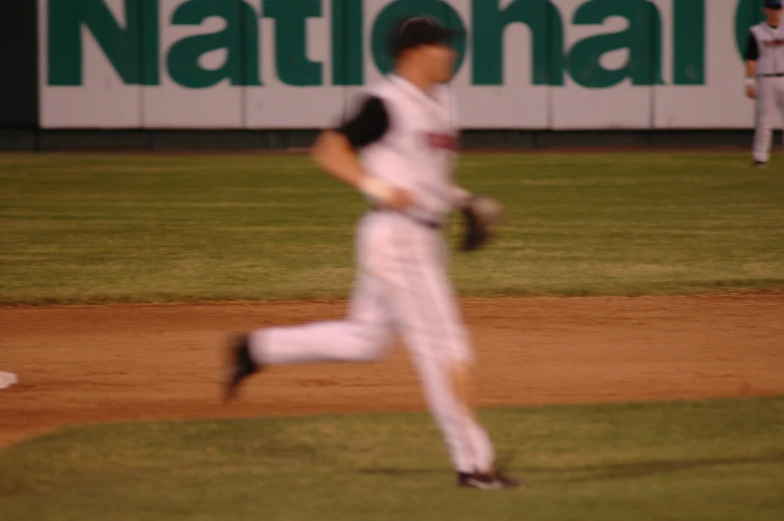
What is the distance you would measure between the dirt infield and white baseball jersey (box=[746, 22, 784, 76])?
28.9 feet

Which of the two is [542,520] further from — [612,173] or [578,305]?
[612,173]

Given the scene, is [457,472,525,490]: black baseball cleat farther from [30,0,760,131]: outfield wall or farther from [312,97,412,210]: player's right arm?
[30,0,760,131]: outfield wall

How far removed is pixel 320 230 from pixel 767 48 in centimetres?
727

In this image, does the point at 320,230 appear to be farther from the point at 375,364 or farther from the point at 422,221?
the point at 422,221

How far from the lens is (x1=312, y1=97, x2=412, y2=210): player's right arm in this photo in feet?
15.8

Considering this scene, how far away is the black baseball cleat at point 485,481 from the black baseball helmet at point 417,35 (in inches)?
57.5

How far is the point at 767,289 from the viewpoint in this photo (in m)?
10.8

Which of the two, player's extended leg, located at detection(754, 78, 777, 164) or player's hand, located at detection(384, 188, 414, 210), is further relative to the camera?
player's extended leg, located at detection(754, 78, 777, 164)

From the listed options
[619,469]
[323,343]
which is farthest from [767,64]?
[323,343]

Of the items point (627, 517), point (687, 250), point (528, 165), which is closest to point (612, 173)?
point (528, 165)

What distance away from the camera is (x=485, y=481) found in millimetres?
5047

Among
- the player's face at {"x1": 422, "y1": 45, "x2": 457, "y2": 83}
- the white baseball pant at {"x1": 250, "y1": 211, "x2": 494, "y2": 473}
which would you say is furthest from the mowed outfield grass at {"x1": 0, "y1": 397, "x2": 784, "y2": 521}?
the player's face at {"x1": 422, "y1": 45, "x2": 457, "y2": 83}

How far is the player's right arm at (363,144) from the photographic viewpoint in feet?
15.8

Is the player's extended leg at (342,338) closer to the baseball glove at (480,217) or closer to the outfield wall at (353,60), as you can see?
the baseball glove at (480,217)
